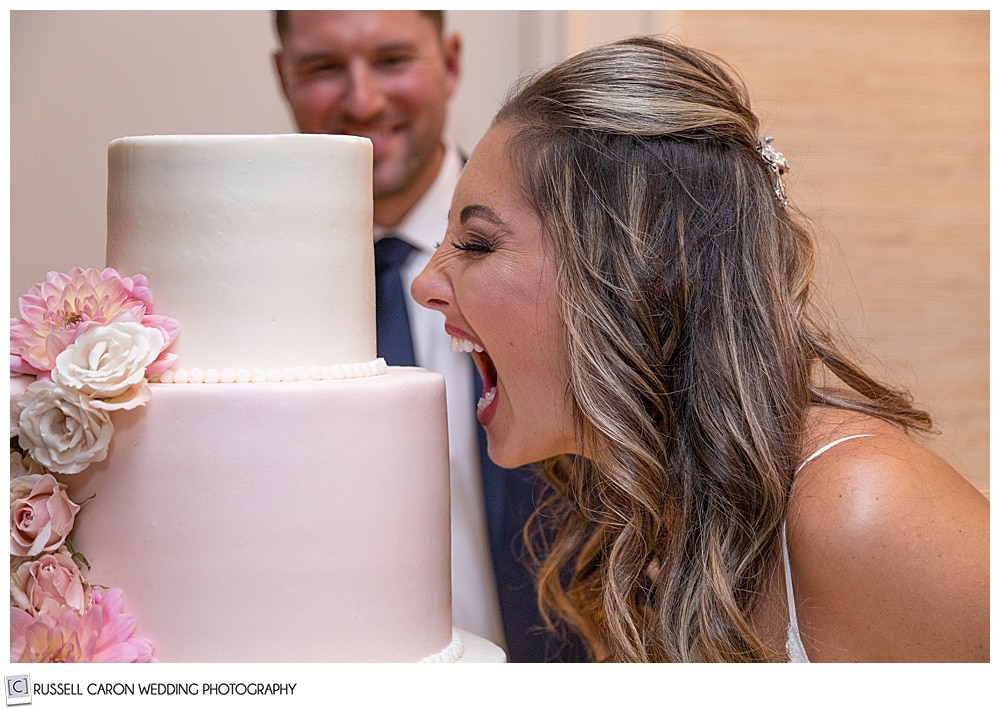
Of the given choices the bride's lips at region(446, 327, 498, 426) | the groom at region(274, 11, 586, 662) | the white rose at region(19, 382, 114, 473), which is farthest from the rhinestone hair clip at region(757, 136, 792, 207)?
the white rose at region(19, 382, 114, 473)

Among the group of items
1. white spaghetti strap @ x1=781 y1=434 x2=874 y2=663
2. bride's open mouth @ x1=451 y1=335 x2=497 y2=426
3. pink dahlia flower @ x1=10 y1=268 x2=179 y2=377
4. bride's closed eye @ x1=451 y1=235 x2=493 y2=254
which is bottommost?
white spaghetti strap @ x1=781 y1=434 x2=874 y2=663

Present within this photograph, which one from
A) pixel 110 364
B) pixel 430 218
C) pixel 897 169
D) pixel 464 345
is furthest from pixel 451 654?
pixel 897 169

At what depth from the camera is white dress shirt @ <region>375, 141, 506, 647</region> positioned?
1.73 meters

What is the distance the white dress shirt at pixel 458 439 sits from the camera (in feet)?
5.68

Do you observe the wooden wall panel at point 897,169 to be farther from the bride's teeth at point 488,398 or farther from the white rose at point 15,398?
the white rose at point 15,398

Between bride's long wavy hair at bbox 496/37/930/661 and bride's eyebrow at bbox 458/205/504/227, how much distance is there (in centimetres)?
6

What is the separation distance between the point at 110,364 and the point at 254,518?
Result: 21cm

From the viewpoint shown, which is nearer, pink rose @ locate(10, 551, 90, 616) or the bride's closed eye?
pink rose @ locate(10, 551, 90, 616)

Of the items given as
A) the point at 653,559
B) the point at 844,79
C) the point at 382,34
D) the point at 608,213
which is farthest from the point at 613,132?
the point at 844,79

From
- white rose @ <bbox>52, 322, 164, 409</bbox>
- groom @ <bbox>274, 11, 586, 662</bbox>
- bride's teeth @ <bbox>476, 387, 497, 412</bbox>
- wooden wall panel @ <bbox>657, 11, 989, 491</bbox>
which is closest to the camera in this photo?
white rose @ <bbox>52, 322, 164, 409</bbox>

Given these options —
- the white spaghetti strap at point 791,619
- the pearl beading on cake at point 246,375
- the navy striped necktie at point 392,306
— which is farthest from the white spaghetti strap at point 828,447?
the navy striped necktie at point 392,306

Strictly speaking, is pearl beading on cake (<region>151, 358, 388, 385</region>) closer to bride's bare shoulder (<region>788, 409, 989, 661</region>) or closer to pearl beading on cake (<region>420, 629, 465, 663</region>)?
pearl beading on cake (<region>420, 629, 465, 663</region>)

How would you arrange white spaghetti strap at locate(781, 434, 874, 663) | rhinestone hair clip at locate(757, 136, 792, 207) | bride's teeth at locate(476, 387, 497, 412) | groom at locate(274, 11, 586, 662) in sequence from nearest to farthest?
1. white spaghetti strap at locate(781, 434, 874, 663)
2. rhinestone hair clip at locate(757, 136, 792, 207)
3. bride's teeth at locate(476, 387, 497, 412)
4. groom at locate(274, 11, 586, 662)

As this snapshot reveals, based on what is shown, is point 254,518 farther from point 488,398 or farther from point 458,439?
point 458,439
